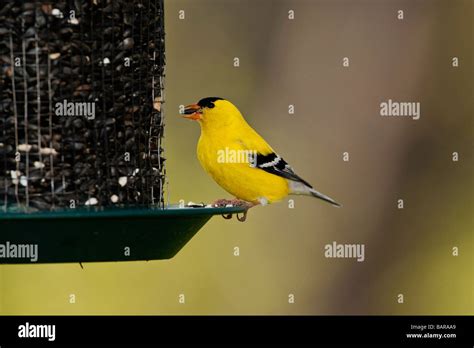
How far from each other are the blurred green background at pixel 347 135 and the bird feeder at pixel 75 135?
5.51 metres

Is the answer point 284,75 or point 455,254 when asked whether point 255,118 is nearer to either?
point 284,75

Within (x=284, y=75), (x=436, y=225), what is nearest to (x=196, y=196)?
(x=284, y=75)

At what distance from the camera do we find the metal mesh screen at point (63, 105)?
6871 mm

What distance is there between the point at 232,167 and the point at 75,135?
7.91 feet

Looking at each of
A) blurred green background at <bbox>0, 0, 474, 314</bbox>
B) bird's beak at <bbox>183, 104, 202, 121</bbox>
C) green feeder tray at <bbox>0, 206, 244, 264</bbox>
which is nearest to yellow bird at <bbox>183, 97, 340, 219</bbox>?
bird's beak at <bbox>183, 104, 202, 121</bbox>

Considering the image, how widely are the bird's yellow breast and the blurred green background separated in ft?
10.9

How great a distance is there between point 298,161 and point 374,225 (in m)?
1.20

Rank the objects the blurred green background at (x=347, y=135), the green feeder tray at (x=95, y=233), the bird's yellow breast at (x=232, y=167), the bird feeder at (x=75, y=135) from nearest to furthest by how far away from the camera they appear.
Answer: the green feeder tray at (x=95, y=233)
the bird feeder at (x=75, y=135)
the bird's yellow breast at (x=232, y=167)
the blurred green background at (x=347, y=135)

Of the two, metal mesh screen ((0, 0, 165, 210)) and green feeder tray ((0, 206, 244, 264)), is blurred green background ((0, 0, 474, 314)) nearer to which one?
metal mesh screen ((0, 0, 165, 210))

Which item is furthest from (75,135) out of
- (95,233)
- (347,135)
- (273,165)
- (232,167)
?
(347,135)

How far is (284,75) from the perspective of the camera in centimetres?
1336

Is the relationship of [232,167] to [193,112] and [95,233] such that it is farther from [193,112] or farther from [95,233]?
[95,233]

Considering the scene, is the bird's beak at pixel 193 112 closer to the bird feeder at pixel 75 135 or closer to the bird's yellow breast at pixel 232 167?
the bird's yellow breast at pixel 232 167

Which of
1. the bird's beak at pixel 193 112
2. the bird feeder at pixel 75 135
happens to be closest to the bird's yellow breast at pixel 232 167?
the bird's beak at pixel 193 112
